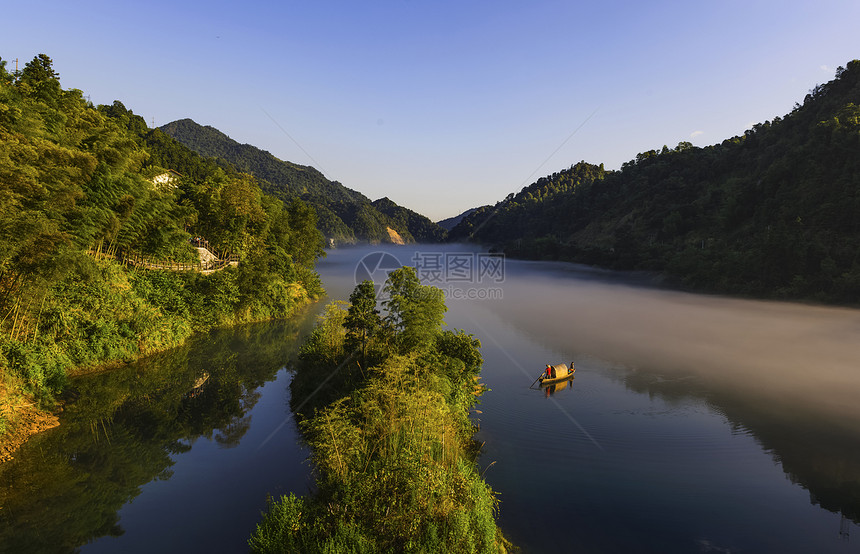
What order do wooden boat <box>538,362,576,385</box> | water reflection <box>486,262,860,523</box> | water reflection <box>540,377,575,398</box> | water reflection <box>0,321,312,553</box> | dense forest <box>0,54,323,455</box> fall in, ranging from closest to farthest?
water reflection <box>0,321,312,553</box> < dense forest <box>0,54,323,455</box> < water reflection <box>486,262,860,523</box> < water reflection <box>540,377,575,398</box> < wooden boat <box>538,362,576,385</box>

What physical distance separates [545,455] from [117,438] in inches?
798

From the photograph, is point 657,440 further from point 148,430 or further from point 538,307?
point 538,307

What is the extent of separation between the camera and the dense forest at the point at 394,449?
10984mm

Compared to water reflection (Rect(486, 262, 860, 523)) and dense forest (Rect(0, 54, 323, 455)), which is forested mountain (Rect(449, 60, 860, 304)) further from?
dense forest (Rect(0, 54, 323, 455))

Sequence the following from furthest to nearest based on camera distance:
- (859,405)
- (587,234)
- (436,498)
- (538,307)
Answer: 1. (587,234)
2. (538,307)
3. (859,405)
4. (436,498)

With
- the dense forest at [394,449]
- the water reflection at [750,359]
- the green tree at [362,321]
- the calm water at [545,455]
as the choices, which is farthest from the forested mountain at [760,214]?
the green tree at [362,321]

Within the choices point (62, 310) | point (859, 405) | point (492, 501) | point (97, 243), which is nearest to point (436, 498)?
point (492, 501)

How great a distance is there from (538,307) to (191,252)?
5309cm

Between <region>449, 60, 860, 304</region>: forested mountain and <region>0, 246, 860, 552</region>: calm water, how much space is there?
35.8 meters

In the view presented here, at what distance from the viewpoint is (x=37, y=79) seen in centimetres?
3192

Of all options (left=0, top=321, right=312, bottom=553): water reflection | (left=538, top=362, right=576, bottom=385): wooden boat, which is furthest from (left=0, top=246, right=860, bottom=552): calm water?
(left=538, top=362, right=576, bottom=385): wooden boat

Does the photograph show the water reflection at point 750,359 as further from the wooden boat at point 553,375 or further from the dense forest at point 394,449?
the dense forest at point 394,449

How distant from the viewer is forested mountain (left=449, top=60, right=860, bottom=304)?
2566 inches

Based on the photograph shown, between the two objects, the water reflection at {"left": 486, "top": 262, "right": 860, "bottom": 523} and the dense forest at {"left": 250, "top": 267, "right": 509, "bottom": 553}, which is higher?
the dense forest at {"left": 250, "top": 267, "right": 509, "bottom": 553}
